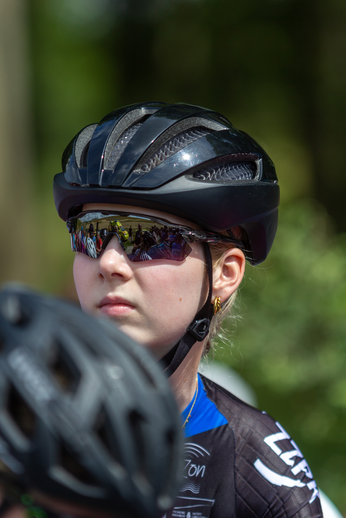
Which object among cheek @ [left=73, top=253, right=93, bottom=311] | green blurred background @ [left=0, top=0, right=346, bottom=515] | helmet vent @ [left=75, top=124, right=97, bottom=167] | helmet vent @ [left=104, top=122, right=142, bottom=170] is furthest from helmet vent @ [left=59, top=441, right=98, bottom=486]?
green blurred background @ [left=0, top=0, right=346, bottom=515]

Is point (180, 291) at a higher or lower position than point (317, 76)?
lower

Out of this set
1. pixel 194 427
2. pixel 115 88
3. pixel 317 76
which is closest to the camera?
pixel 194 427

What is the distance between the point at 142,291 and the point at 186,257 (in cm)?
23

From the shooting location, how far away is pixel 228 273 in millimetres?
2188

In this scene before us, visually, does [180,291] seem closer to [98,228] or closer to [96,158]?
[98,228]

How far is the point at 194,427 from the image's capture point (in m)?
2.07

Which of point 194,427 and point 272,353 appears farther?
point 272,353

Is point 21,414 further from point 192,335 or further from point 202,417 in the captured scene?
point 202,417

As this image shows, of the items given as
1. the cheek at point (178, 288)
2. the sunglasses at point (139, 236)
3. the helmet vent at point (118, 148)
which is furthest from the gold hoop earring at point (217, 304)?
the helmet vent at point (118, 148)

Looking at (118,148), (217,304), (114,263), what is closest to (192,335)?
(217,304)

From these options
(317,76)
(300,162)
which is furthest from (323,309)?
(317,76)

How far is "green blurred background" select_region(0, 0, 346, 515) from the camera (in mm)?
5047

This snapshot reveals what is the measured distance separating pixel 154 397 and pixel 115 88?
14066 millimetres

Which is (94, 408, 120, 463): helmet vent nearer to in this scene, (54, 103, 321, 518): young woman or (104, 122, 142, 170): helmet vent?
(54, 103, 321, 518): young woman
